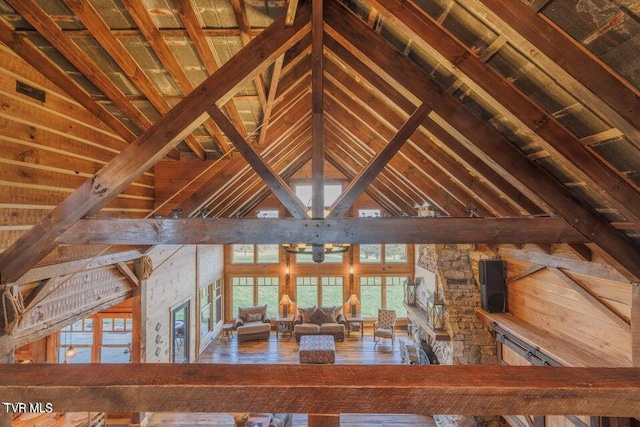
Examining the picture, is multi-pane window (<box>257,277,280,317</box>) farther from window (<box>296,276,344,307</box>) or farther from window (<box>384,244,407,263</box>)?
window (<box>384,244,407,263</box>)

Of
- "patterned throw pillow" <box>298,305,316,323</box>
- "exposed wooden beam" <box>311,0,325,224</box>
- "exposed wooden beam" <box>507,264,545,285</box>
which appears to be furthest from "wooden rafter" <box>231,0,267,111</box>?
"patterned throw pillow" <box>298,305,316,323</box>

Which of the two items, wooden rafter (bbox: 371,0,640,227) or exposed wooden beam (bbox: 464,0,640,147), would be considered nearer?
exposed wooden beam (bbox: 464,0,640,147)

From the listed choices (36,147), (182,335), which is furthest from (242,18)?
(182,335)

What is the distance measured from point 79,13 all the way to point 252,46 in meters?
1.49

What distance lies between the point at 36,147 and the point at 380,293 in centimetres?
1067

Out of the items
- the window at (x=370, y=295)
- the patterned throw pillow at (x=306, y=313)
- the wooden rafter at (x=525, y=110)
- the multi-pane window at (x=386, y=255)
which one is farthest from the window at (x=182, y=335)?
the wooden rafter at (x=525, y=110)

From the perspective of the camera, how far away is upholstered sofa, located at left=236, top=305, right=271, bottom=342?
1012 cm

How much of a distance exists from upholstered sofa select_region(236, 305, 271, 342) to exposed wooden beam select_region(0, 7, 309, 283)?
7956 mm

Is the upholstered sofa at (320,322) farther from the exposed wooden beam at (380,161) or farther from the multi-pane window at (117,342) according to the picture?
the exposed wooden beam at (380,161)

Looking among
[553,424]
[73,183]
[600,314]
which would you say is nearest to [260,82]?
[73,183]

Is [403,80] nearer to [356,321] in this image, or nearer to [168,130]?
[168,130]

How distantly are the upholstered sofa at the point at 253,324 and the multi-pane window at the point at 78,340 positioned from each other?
156 inches

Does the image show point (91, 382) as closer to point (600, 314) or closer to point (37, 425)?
point (600, 314)

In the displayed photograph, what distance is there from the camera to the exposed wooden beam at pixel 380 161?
9.81 ft
